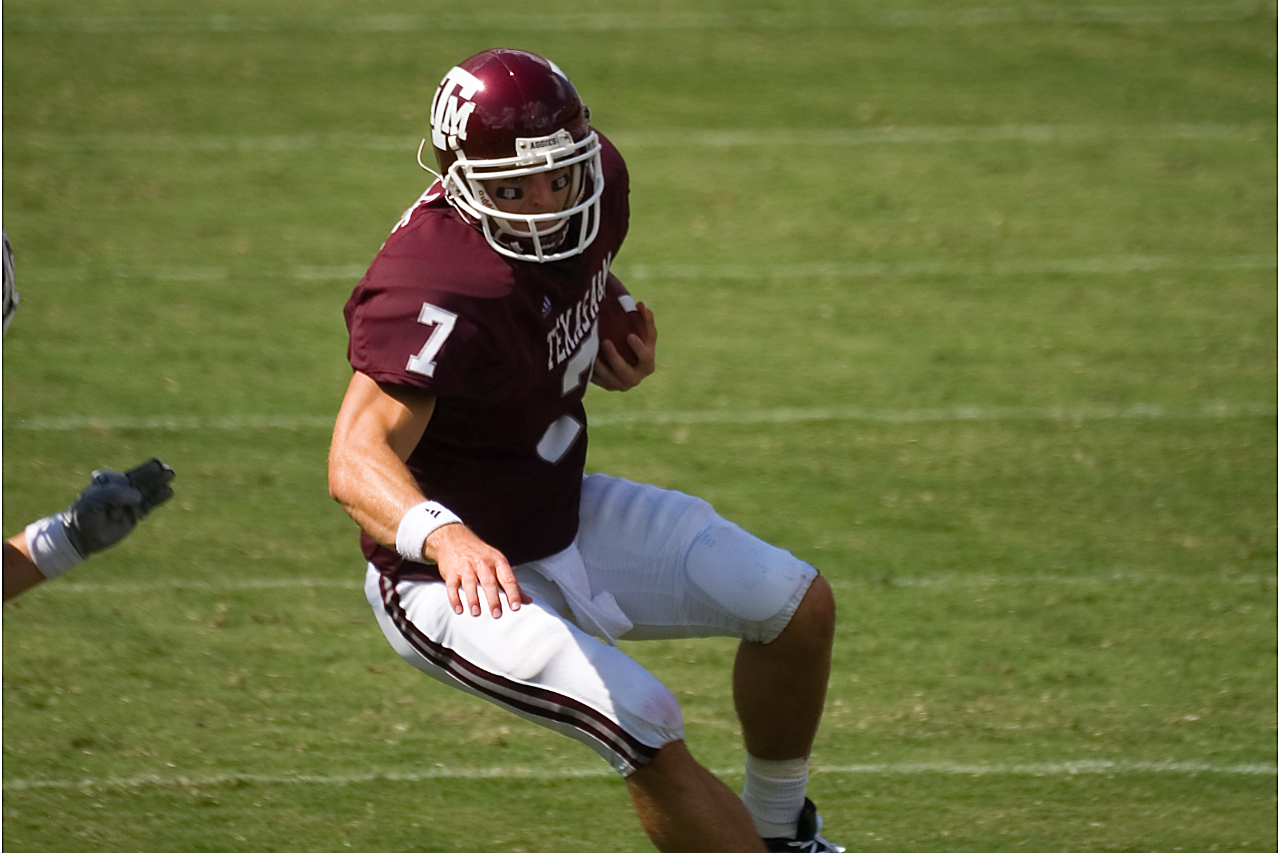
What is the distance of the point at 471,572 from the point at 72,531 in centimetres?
81

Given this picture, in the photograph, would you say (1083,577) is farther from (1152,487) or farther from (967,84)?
(967,84)

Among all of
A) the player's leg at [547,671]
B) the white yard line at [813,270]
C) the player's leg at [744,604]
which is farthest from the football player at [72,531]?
the white yard line at [813,270]

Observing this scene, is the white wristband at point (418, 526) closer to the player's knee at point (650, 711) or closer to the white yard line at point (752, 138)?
the player's knee at point (650, 711)

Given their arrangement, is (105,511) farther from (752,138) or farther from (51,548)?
(752,138)

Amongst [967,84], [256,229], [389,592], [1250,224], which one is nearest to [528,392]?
[389,592]

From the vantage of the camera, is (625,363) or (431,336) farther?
(625,363)

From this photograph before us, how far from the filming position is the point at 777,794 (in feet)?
10.3

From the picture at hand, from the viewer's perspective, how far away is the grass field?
366cm

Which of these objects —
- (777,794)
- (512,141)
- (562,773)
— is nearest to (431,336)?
(512,141)

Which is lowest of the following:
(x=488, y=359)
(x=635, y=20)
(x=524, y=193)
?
(x=635, y=20)

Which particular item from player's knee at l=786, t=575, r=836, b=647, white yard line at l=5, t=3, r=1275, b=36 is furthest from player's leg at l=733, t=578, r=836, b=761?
white yard line at l=5, t=3, r=1275, b=36

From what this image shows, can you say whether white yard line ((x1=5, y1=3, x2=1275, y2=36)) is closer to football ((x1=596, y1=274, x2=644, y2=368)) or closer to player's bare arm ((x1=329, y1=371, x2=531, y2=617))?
football ((x1=596, y1=274, x2=644, y2=368))

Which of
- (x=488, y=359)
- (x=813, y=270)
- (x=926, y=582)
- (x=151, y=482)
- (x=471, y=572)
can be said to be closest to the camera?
(x=471, y=572)

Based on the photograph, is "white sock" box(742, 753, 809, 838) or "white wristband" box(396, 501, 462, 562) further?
"white sock" box(742, 753, 809, 838)
